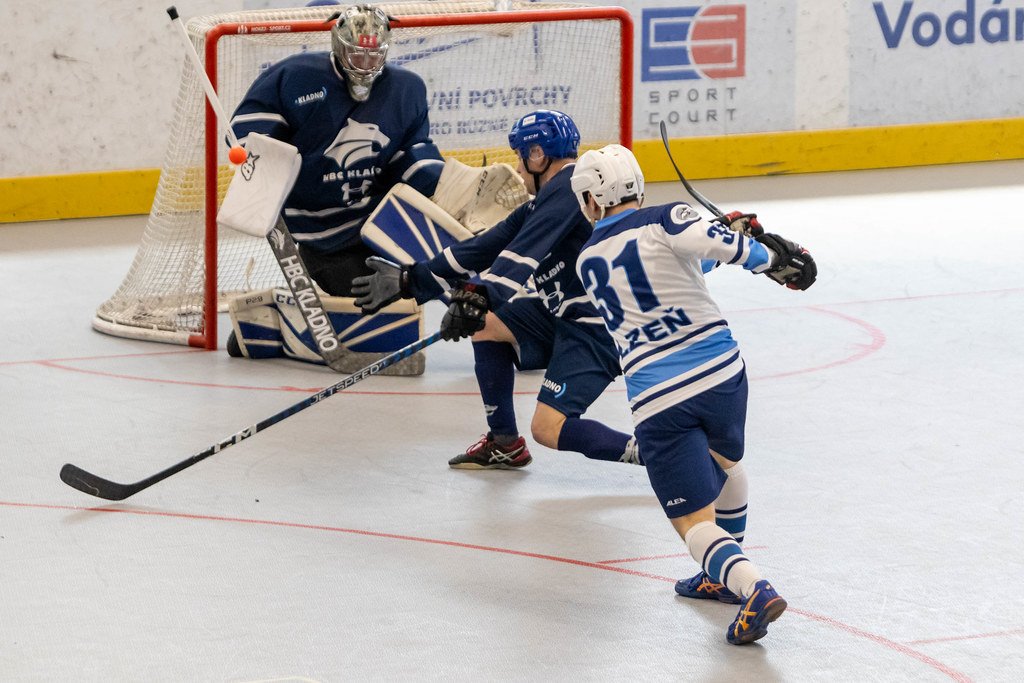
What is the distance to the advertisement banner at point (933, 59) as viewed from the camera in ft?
30.4

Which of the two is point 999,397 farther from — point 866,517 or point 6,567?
point 6,567

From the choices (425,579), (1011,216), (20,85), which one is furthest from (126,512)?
(1011,216)

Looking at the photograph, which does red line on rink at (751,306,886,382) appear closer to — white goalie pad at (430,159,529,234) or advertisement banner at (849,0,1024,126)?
white goalie pad at (430,159,529,234)

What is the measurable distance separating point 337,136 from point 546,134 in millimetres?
1469

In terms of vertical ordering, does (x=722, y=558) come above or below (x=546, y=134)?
below

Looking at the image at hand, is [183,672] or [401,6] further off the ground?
[401,6]

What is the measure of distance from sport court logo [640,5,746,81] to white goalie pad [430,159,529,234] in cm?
389

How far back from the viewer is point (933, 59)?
9.39 m

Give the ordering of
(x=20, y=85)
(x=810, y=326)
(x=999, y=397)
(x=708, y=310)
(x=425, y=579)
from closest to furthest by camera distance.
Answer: (x=708, y=310)
(x=425, y=579)
(x=999, y=397)
(x=810, y=326)
(x=20, y=85)

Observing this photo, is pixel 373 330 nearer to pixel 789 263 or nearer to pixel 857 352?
pixel 857 352

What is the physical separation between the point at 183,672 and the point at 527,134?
1733mm

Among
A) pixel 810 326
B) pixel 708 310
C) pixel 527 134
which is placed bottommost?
pixel 810 326

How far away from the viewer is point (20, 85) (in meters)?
7.82

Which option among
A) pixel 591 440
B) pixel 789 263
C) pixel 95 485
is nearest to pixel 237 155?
pixel 95 485
